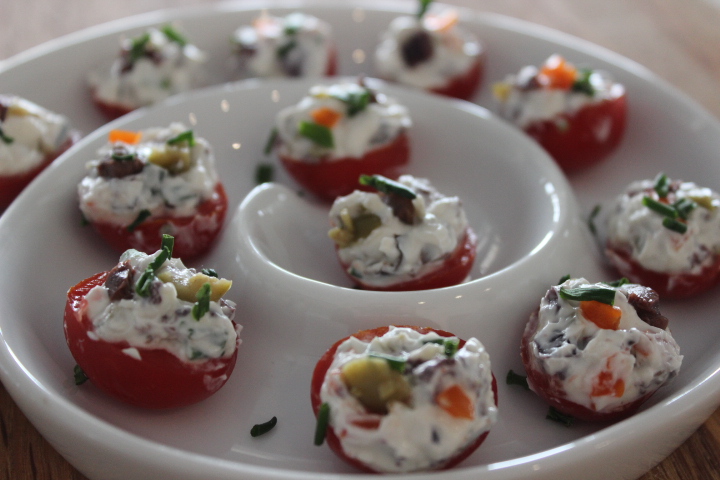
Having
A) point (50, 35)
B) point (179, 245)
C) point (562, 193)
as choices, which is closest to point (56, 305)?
point (179, 245)

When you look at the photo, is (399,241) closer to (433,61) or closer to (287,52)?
(433,61)

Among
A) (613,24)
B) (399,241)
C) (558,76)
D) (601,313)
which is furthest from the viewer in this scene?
(613,24)

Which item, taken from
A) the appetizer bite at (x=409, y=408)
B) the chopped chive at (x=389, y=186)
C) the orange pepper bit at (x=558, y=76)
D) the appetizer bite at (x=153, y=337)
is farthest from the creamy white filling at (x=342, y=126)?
the appetizer bite at (x=409, y=408)

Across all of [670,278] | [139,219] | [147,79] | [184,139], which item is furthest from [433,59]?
[139,219]

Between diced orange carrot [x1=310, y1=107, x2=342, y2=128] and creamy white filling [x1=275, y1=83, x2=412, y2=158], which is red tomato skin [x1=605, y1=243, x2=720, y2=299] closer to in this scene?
creamy white filling [x1=275, y1=83, x2=412, y2=158]

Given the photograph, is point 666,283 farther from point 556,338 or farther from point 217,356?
point 217,356

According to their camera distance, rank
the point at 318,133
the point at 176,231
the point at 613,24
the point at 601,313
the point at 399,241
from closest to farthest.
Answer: the point at 601,313
the point at 399,241
the point at 176,231
the point at 318,133
the point at 613,24
